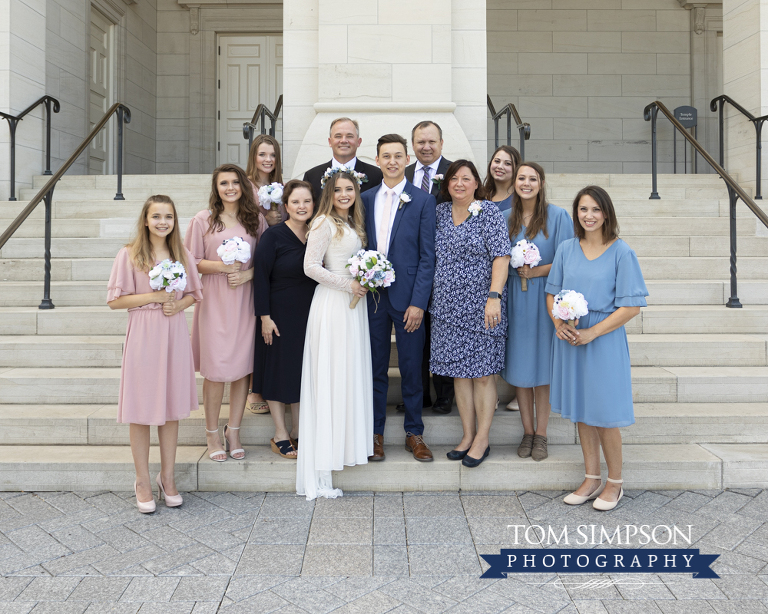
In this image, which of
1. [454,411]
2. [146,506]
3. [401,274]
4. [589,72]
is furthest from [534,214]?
[589,72]

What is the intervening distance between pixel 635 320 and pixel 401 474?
2.57 m

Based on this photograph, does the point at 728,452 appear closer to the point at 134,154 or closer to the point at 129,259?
the point at 129,259

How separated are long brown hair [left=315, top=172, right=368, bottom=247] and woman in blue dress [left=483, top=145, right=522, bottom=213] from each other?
84 cm

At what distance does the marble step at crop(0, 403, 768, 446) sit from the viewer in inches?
170

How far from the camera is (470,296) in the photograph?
152 inches

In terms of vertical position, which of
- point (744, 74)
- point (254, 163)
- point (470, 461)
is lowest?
point (470, 461)

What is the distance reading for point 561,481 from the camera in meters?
3.96

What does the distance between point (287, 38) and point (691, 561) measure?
21.0 ft

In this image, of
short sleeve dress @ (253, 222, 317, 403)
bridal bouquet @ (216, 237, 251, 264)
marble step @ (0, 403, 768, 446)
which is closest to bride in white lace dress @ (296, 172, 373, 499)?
short sleeve dress @ (253, 222, 317, 403)

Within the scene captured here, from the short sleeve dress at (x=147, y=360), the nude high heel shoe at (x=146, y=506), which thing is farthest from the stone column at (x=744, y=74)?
the nude high heel shoe at (x=146, y=506)

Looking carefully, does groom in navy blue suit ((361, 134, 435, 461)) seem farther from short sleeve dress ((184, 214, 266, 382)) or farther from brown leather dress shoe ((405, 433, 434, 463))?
short sleeve dress ((184, 214, 266, 382))

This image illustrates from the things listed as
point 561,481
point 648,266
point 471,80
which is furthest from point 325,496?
point 471,80

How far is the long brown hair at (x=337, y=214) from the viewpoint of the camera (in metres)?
3.88

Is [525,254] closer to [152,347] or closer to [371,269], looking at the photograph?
[371,269]
